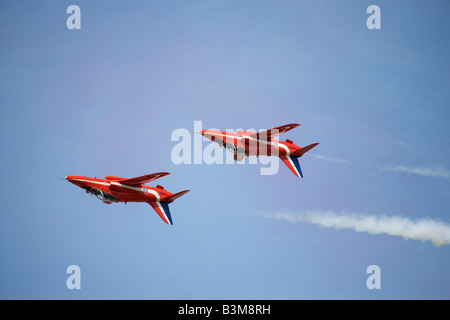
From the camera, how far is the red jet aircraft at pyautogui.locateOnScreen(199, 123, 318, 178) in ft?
252

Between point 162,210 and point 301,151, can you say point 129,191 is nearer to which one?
point 162,210

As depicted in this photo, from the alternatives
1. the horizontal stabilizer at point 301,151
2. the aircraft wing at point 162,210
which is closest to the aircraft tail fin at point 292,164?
the horizontal stabilizer at point 301,151

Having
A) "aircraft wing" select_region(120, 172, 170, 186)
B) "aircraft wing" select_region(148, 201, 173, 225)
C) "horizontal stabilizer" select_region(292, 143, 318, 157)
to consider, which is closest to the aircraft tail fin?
"horizontal stabilizer" select_region(292, 143, 318, 157)

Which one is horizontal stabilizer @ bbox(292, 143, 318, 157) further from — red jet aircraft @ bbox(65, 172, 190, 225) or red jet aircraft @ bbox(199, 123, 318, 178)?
red jet aircraft @ bbox(65, 172, 190, 225)

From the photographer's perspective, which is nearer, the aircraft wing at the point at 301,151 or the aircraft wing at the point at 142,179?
the aircraft wing at the point at 142,179

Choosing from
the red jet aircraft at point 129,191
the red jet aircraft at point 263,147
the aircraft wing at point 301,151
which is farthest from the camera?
the aircraft wing at point 301,151

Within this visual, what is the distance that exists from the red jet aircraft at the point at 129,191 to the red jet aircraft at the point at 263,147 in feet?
31.7

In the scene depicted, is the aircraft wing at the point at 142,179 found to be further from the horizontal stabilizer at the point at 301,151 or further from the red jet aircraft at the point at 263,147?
the horizontal stabilizer at the point at 301,151

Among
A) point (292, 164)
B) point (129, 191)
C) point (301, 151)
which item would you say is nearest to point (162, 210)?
point (129, 191)

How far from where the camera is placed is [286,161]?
77125 millimetres

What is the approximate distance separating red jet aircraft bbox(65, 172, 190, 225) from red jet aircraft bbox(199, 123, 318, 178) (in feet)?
31.7

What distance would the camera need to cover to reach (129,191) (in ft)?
234

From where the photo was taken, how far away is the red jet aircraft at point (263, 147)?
7675 cm

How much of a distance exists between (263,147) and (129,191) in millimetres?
16943
